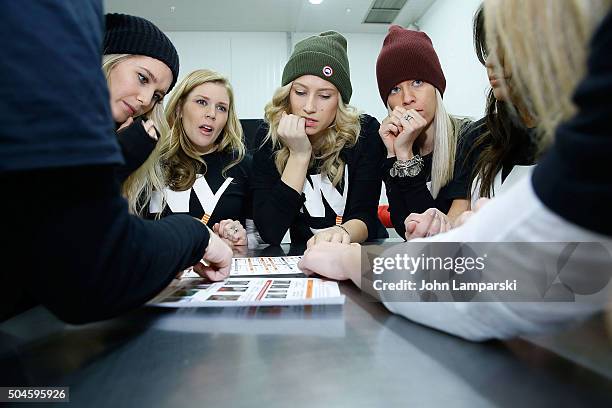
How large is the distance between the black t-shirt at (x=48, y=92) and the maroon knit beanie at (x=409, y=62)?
56.3 inches

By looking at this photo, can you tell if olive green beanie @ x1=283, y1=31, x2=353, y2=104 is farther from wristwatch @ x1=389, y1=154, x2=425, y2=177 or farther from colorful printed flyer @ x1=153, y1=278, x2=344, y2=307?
colorful printed flyer @ x1=153, y1=278, x2=344, y2=307

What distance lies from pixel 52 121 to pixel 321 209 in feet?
4.38

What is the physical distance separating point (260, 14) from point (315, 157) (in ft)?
10.5

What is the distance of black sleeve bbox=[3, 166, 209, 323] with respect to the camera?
1.14ft

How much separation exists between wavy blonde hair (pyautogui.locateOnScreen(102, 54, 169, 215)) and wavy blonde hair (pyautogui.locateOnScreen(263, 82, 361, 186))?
418mm

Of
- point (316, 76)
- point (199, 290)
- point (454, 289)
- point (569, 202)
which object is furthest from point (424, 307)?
point (316, 76)

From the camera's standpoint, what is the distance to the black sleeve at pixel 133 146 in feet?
3.89

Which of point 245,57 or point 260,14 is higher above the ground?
point 260,14

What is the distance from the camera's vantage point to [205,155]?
1877mm

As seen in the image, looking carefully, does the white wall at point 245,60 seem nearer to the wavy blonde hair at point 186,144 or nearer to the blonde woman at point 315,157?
the wavy blonde hair at point 186,144

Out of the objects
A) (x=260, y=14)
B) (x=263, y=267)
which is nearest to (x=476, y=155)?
(x=263, y=267)

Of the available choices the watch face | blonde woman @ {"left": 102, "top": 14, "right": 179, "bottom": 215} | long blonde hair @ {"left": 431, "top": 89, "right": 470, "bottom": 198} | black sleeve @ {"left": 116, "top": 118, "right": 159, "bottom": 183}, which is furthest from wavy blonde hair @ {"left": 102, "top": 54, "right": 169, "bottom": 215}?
long blonde hair @ {"left": 431, "top": 89, "right": 470, "bottom": 198}

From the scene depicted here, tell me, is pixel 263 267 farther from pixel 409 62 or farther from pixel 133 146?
pixel 409 62

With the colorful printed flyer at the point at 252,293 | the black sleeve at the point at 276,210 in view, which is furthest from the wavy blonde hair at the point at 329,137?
the colorful printed flyer at the point at 252,293
